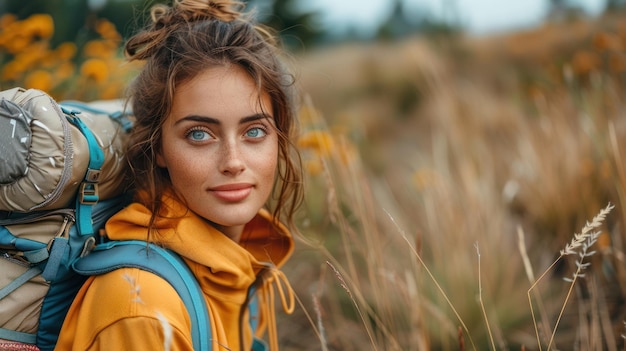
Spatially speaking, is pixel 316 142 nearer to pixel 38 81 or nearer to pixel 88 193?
pixel 38 81

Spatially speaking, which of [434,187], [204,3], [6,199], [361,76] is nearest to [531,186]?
[434,187]

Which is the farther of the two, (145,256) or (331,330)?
(331,330)

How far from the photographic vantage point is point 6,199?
117cm

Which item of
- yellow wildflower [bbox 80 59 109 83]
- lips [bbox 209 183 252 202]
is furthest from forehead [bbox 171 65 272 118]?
yellow wildflower [bbox 80 59 109 83]

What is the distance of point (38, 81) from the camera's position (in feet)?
7.67

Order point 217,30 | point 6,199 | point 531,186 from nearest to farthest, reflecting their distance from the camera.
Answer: point 6,199, point 217,30, point 531,186

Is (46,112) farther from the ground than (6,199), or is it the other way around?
(46,112)

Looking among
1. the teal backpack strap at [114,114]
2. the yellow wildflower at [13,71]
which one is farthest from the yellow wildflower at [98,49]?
the teal backpack strap at [114,114]

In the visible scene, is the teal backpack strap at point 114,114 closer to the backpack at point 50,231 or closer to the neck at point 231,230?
the backpack at point 50,231

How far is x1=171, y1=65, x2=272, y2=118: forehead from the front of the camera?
135 cm

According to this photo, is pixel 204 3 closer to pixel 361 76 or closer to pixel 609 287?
pixel 609 287

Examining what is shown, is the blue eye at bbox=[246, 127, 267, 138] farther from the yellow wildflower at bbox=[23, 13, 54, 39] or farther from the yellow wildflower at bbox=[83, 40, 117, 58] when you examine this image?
the yellow wildflower at bbox=[83, 40, 117, 58]

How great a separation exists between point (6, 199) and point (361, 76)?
8.52 m

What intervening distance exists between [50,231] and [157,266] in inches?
9.6
